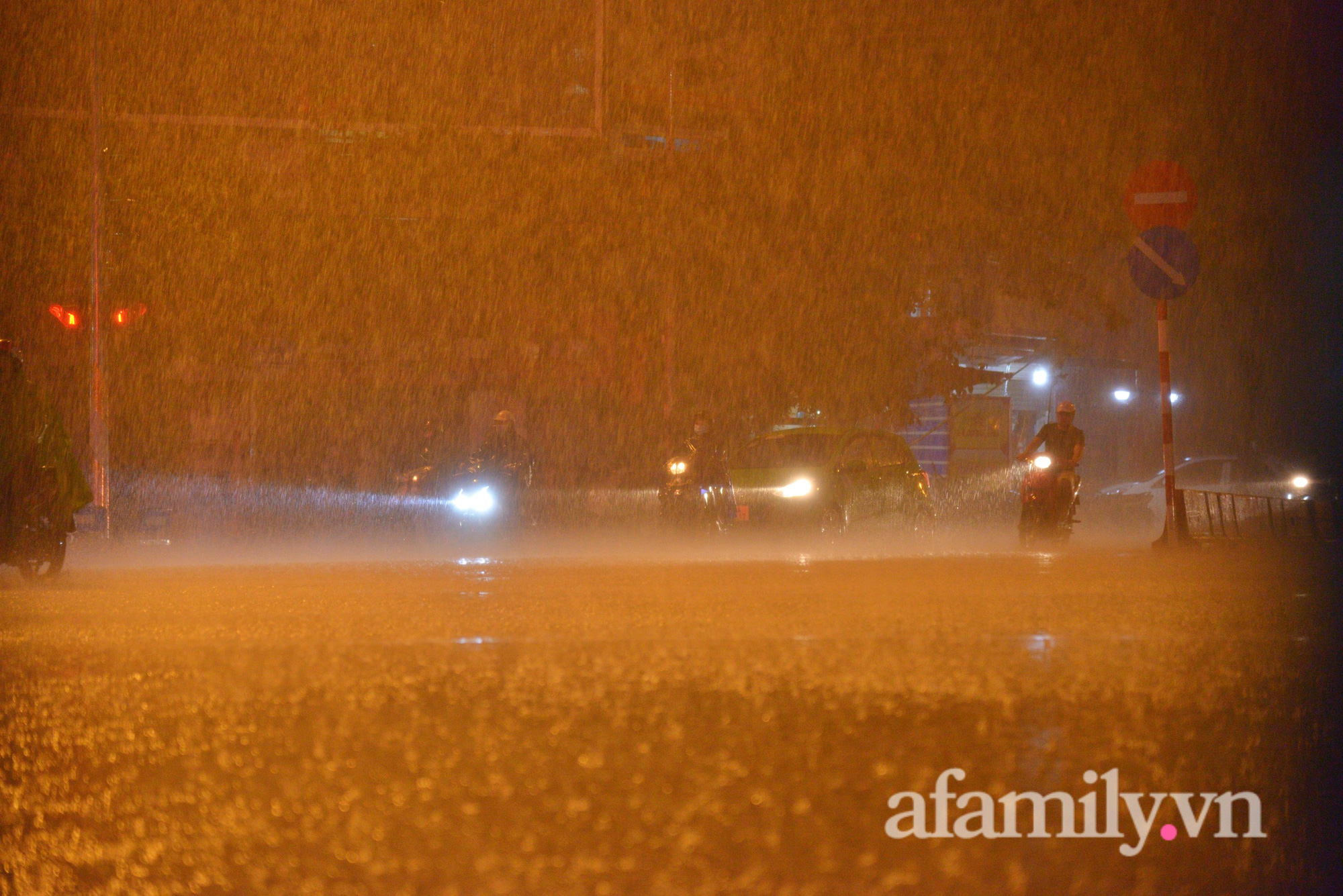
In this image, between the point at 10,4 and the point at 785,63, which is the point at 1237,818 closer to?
the point at 785,63

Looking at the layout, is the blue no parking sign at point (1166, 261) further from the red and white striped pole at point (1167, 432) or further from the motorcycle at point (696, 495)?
the motorcycle at point (696, 495)

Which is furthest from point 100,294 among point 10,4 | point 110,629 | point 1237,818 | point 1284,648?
point 1237,818

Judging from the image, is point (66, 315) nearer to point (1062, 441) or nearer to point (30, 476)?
point (30, 476)

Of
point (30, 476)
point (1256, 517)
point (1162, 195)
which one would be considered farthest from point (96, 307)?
point (1256, 517)

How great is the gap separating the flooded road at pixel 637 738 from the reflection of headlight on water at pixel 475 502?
35.5 ft

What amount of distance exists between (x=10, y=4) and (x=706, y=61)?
→ 37.8 feet

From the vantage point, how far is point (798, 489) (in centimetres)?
1786

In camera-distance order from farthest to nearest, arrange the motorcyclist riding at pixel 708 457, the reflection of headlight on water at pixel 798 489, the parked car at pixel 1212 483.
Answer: the parked car at pixel 1212 483 → the motorcyclist riding at pixel 708 457 → the reflection of headlight on water at pixel 798 489

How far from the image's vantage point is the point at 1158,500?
2506 centimetres

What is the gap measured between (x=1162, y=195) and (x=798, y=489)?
6.30 meters

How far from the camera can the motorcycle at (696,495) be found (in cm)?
1831

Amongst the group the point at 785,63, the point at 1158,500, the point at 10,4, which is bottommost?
the point at 1158,500

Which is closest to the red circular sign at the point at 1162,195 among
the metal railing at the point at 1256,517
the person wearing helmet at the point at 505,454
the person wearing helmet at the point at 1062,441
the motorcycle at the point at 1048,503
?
the metal railing at the point at 1256,517

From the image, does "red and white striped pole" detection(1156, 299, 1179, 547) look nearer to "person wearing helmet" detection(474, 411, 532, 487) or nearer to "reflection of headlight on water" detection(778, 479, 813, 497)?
"reflection of headlight on water" detection(778, 479, 813, 497)
